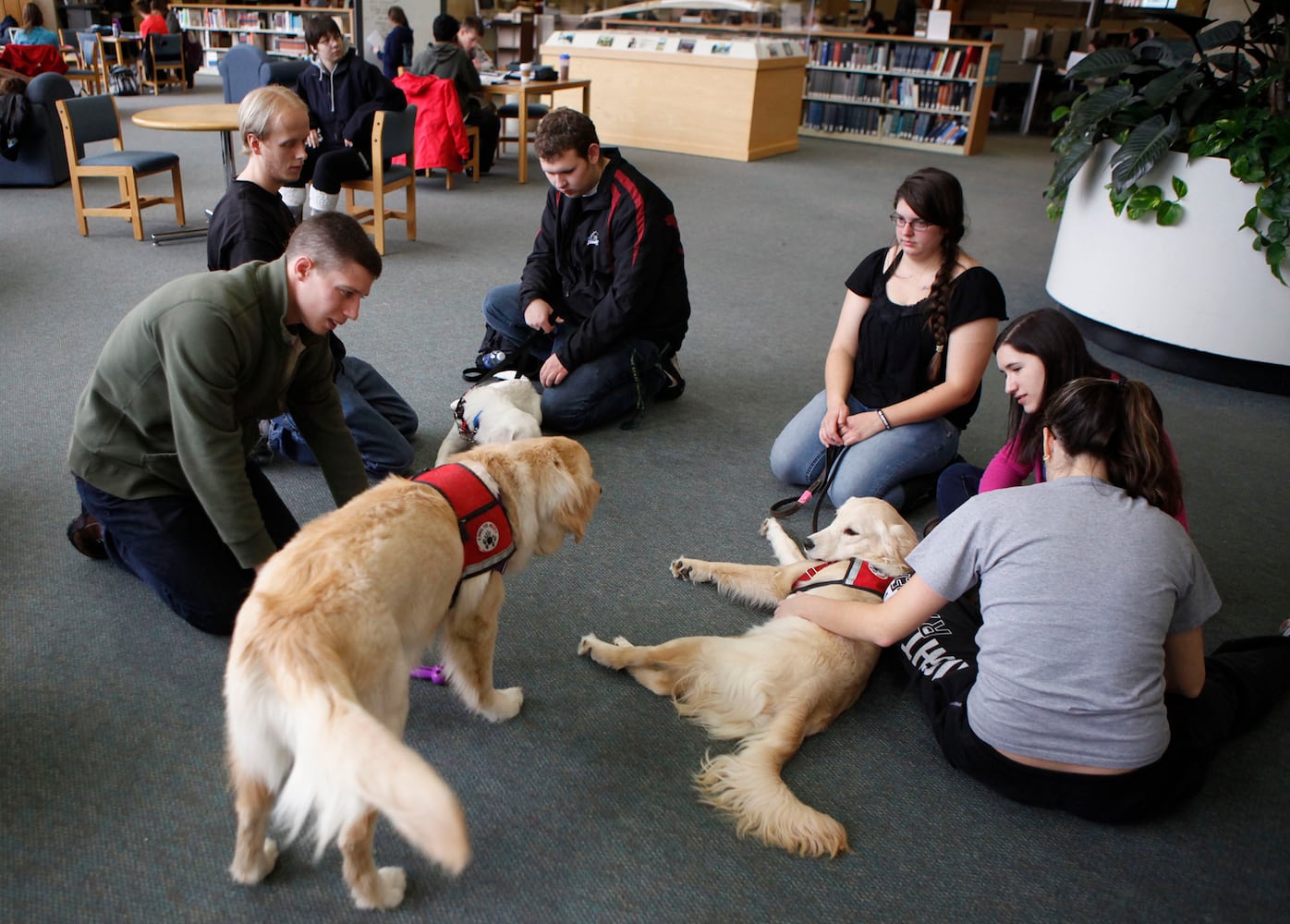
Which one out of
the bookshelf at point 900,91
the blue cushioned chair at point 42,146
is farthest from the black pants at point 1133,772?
the bookshelf at point 900,91

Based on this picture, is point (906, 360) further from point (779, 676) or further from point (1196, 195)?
point (1196, 195)

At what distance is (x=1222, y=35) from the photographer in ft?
13.5

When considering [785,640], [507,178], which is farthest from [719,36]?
[785,640]

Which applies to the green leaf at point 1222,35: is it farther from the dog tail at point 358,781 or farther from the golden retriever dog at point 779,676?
the dog tail at point 358,781

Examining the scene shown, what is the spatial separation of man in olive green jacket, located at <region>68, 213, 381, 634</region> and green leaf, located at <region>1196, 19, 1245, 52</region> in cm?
435

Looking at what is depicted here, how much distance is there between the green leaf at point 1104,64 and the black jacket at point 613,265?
2621 millimetres

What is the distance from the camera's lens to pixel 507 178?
772 centimetres

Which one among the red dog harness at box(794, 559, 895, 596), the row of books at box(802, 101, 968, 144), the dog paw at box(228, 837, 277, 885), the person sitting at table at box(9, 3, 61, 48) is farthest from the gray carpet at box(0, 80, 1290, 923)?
the person sitting at table at box(9, 3, 61, 48)

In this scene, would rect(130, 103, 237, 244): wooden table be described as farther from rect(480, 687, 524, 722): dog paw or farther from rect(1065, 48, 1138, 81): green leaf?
rect(1065, 48, 1138, 81): green leaf

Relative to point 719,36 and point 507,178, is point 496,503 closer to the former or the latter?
point 507,178

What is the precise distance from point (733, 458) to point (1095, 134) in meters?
2.75

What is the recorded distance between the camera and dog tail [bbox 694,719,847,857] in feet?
5.43

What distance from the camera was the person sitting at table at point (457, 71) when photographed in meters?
7.20

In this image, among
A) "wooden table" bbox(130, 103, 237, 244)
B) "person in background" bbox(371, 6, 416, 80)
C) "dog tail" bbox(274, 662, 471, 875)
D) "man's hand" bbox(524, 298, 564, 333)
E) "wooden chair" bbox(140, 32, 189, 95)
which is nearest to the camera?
"dog tail" bbox(274, 662, 471, 875)
